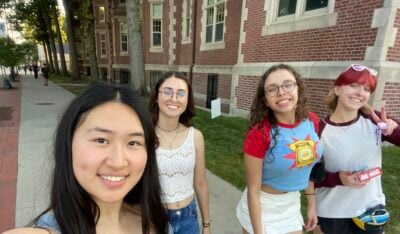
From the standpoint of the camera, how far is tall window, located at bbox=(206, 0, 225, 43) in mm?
11123

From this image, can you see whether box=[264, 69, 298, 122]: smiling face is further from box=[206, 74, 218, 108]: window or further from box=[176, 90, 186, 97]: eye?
box=[206, 74, 218, 108]: window

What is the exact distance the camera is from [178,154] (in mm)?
1882

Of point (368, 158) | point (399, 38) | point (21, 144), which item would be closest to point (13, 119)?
point (21, 144)

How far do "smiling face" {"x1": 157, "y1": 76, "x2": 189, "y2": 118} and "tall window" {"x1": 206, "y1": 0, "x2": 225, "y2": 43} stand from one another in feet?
31.9

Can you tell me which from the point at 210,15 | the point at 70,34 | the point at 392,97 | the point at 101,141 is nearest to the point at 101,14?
the point at 70,34

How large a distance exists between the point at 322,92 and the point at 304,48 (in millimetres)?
1276

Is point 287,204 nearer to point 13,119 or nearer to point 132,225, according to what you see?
point 132,225

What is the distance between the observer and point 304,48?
677 centimetres

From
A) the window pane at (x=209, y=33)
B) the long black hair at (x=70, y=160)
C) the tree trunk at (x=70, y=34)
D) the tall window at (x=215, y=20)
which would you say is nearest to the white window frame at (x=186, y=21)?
the window pane at (x=209, y=33)

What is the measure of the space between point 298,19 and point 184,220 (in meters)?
6.59

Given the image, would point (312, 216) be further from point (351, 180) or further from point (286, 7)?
point (286, 7)

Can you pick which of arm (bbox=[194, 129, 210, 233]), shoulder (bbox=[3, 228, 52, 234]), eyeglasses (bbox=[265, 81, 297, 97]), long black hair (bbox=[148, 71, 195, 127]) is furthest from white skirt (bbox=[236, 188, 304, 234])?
shoulder (bbox=[3, 228, 52, 234])

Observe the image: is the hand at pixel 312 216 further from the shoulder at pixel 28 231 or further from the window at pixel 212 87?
the window at pixel 212 87

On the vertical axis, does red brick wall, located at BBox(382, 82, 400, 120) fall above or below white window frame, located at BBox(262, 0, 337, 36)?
below
